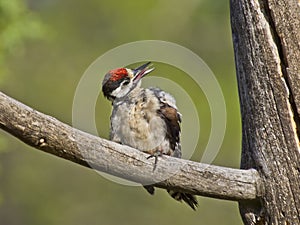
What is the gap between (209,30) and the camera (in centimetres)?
1305

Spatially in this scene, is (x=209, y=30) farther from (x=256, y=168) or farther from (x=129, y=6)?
(x=256, y=168)

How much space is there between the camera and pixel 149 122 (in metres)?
4.79

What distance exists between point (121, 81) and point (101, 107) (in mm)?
6052

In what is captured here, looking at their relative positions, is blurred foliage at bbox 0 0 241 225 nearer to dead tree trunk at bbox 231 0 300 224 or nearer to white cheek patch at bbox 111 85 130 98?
white cheek patch at bbox 111 85 130 98

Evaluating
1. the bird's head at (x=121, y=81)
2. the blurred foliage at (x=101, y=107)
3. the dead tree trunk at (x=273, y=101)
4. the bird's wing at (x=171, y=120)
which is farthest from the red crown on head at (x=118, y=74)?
the blurred foliage at (x=101, y=107)

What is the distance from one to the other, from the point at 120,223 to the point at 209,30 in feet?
8.96

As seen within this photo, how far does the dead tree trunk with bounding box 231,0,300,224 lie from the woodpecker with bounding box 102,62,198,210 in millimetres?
588

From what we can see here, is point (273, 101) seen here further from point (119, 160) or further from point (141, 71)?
point (141, 71)

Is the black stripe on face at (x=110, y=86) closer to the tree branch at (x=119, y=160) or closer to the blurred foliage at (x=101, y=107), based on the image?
the tree branch at (x=119, y=160)

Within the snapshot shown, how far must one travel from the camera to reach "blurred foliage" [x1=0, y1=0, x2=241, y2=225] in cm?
1199

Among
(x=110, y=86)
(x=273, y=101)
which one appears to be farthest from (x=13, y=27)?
(x=273, y=101)

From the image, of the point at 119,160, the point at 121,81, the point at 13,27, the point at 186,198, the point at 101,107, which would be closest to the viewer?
the point at 119,160

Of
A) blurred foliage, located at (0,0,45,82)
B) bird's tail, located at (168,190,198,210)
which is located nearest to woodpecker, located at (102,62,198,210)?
bird's tail, located at (168,190,198,210)

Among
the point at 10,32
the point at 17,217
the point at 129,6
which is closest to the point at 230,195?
the point at 10,32
